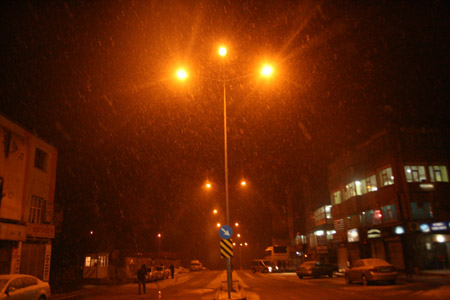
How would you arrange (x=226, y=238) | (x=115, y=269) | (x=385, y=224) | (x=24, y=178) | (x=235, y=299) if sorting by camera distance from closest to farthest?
(x=235, y=299), (x=226, y=238), (x=24, y=178), (x=385, y=224), (x=115, y=269)

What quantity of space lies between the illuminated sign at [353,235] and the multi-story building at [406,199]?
633 millimetres

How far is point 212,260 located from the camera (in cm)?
7756

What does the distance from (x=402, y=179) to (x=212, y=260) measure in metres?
55.3

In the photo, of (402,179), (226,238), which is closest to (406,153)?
(402,179)

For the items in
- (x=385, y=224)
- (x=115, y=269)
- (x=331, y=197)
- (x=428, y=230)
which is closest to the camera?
(x=428, y=230)

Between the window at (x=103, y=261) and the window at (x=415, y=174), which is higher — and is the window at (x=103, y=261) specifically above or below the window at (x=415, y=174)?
below

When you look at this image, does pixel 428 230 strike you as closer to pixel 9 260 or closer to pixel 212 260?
pixel 9 260

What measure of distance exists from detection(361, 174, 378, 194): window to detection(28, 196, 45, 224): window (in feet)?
92.2

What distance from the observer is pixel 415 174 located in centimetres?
2970

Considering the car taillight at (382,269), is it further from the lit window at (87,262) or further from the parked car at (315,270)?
the lit window at (87,262)

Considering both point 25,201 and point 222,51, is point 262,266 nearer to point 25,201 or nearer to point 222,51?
point 25,201

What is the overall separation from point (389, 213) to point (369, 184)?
421cm

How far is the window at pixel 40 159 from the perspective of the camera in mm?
26158

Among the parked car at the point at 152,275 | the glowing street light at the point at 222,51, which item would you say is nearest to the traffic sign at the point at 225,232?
the glowing street light at the point at 222,51
